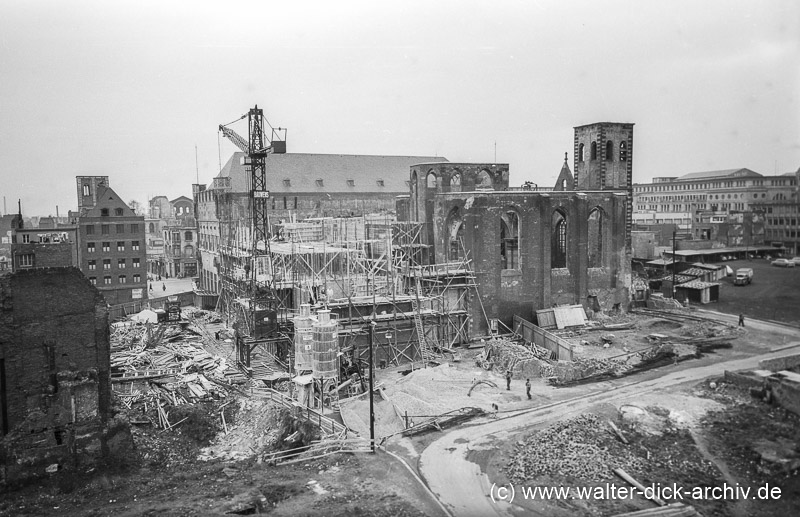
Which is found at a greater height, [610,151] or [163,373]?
[610,151]

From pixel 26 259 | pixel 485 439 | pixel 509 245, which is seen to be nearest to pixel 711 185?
pixel 509 245

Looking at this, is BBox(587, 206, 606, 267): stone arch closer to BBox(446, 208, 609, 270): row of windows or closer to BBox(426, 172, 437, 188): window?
BBox(446, 208, 609, 270): row of windows

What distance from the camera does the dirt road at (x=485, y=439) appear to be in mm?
18078

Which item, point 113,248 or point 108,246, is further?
point 113,248

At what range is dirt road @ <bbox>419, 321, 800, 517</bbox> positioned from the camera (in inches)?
712

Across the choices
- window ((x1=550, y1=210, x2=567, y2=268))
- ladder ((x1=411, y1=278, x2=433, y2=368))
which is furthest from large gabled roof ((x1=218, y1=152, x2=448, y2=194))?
ladder ((x1=411, y1=278, x2=433, y2=368))

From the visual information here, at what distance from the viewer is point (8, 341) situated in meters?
21.9

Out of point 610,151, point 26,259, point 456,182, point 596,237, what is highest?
point 610,151

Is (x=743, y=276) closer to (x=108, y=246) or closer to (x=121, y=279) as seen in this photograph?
(x=121, y=279)

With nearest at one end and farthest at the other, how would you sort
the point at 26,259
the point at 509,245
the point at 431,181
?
the point at 26,259 < the point at 509,245 < the point at 431,181

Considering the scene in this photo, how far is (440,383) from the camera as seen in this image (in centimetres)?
2917

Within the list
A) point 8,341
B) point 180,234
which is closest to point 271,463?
point 8,341

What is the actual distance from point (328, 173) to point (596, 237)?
33441mm

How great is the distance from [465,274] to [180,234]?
5802 centimetres
